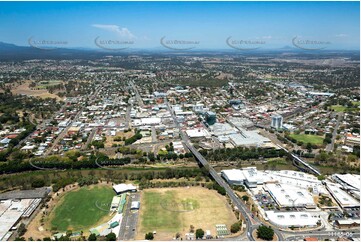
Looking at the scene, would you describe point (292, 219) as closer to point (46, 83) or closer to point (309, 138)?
point (309, 138)

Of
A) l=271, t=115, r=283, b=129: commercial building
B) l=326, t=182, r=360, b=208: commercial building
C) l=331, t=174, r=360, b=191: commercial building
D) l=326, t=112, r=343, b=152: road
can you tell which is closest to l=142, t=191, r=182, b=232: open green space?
l=326, t=182, r=360, b=208: commercial building

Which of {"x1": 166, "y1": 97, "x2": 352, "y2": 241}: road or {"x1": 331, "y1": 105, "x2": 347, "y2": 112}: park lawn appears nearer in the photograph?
{"x1": 166, "y1": 97, "x2": 352, "y2": 241}: road

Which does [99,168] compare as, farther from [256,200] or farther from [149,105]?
[149,105]

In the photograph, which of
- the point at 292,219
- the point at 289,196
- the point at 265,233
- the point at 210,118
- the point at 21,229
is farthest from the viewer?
the point at 210,118

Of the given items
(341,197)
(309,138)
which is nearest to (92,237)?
(341,197)

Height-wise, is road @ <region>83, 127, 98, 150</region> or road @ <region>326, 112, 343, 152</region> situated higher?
road @ <region>83, 127, 98, 150</region>

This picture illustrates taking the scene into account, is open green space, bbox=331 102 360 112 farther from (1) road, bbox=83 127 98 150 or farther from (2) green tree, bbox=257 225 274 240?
(2) green tree, bbox=257 225 274 240
